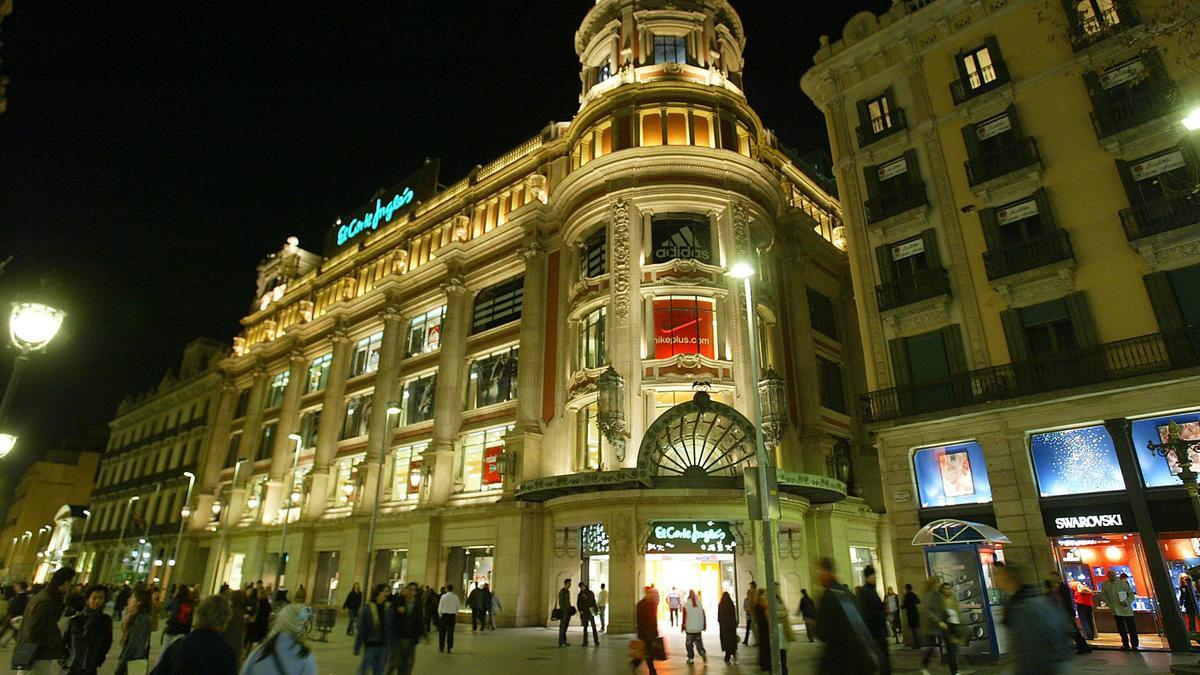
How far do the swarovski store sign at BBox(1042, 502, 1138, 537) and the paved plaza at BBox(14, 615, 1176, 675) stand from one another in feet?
10.3

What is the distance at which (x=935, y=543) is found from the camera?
671 inches

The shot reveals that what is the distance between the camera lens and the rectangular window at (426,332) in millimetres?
40031

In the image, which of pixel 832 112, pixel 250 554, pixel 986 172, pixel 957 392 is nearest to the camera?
pixel 957 392

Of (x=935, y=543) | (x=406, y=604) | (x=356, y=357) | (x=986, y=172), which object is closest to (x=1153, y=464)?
(x=935, y=543)

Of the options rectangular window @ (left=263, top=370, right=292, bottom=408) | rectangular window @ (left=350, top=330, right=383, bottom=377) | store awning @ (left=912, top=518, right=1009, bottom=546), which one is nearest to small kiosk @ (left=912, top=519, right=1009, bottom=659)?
store awning @ (left=912, top=518, right=1009, bottom=546)

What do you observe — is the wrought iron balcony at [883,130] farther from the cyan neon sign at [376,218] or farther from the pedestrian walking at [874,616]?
the cyan neon sign at [376,218]

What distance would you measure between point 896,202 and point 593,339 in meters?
14.0

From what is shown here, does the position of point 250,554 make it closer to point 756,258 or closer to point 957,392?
point 756,258

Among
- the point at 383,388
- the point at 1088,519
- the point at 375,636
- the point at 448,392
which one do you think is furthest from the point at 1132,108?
the point at 383,388

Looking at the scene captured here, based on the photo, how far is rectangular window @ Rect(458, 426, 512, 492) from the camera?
3294 cm

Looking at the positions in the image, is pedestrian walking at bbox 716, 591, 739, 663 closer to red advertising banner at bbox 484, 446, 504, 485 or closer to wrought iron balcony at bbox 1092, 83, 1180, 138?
red advertising banner at bbox 484, 446, 504, 485

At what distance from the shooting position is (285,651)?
16.0ft

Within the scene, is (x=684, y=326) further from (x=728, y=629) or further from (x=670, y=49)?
(x=670, y=49)

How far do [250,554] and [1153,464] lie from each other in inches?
1976
